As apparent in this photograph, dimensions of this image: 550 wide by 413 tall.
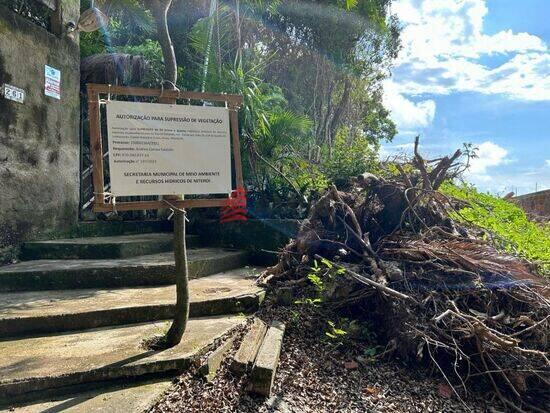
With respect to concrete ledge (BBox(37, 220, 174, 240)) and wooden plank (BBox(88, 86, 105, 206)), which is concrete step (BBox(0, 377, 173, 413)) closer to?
wooden plank (BBox(88, 86, 105, 206))

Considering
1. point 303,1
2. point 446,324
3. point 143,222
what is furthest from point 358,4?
point 446,324

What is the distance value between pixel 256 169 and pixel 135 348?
3447mm

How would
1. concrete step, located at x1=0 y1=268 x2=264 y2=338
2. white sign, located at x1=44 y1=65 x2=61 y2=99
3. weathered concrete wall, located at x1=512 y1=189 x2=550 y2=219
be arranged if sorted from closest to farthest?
concrete step, located at x1=0 y1=268 x2=264 y2=338 < white sign, located at x1=44 y1=65 x2=61 y2=99 < weathered concrete wall, located at x1=512 y1=189 x2=550 y2=219

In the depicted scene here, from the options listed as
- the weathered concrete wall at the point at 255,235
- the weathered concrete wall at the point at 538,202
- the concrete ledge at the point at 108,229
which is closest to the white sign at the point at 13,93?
the concrete ledge at the point at 108,229

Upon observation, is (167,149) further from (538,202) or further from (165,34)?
(538,202)

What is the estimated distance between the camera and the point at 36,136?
4.43 metres

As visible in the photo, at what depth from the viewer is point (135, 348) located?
8.50 feet

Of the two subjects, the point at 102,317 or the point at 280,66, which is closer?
the point at 102,317

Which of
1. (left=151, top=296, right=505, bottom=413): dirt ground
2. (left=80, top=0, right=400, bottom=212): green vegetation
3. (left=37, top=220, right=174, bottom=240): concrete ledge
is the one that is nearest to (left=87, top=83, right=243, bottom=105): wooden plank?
(left=80, top=0, right=400, bottom=212): green vegetation

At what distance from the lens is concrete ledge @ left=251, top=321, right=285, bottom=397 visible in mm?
2424

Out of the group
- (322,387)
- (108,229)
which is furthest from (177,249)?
(108,229)

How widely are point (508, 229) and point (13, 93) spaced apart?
219 inches

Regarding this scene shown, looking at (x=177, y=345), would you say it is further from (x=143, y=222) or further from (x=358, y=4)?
(x=358, y=4)

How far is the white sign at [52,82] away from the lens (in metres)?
4.56
